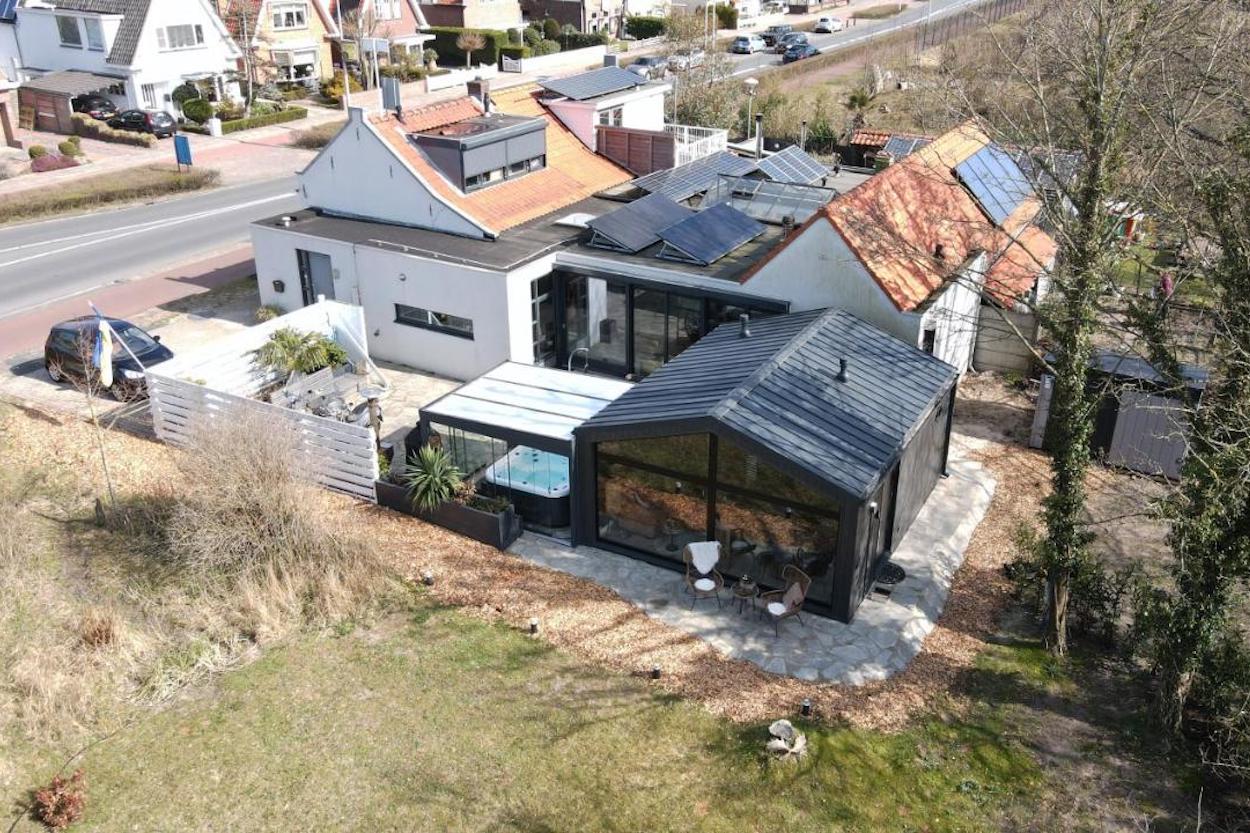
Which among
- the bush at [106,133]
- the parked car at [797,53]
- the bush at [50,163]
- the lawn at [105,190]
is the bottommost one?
the lawn at [105,190]

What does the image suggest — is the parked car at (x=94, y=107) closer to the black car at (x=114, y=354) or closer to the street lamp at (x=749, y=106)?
the street lamp at (x=749, y=106)

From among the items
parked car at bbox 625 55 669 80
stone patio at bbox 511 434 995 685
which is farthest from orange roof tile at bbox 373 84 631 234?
parked car at bbox 625 55 669 80

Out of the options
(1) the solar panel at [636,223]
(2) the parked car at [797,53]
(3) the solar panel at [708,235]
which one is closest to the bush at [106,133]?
(1) the solar panel at [636,223]

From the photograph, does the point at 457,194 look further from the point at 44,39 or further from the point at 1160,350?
the point at 44,39

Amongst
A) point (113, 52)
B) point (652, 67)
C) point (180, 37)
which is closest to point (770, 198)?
point (652, 67)

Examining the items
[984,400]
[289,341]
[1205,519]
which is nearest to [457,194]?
[289,341]

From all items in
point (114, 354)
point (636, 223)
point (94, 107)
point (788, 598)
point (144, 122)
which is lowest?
point (788, 598)

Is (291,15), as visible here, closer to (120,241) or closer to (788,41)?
(120,241)

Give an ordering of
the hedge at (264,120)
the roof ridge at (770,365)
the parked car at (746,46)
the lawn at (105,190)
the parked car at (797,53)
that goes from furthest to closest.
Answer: the parked car at (746,46) < the parked car at (797,53) < the hedge at (264,120) < the lawn at (105,190) < the roof ridge at (770,365)
